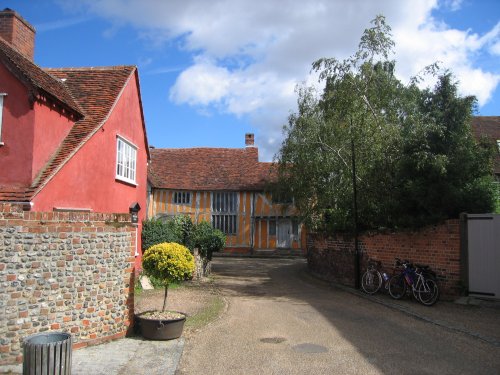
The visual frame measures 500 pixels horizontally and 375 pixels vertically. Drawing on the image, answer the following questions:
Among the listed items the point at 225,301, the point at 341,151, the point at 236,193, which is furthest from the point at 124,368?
the point at 236,193

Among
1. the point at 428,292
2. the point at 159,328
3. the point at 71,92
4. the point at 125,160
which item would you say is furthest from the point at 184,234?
the point at 159,328

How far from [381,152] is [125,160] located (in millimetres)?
9029

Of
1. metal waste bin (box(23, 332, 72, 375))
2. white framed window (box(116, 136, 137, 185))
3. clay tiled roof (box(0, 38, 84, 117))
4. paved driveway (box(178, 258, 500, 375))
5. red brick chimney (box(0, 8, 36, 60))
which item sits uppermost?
red brick chimney (box(0, 8, 36, 60))

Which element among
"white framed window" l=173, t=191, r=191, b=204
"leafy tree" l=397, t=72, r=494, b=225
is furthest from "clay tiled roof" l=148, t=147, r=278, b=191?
"leafy tree" l=397, t=72, r=494, b=225

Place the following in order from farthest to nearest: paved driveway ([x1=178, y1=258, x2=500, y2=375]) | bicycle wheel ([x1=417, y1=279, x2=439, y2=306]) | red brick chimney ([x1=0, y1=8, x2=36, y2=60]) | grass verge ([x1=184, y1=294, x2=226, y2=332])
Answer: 1. red brick chimney ([x1=0, y1=8, x2=36, y2=60])
2. bicycle wheel ([x1=417, y1=279, x2=439, y2=306])
3. grass verge ([x1=184, y1=294, x2=226, y2=332])
4. paved driveway ([x1=178, y1=258, x2=500, y2=375])

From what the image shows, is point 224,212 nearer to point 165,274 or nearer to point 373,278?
point 373,278

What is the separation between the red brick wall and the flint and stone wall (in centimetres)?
817

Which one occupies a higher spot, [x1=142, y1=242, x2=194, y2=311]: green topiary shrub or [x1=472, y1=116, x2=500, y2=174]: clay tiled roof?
[x1=472, y1=116, x2=500, y2=174]: clay tiled roof

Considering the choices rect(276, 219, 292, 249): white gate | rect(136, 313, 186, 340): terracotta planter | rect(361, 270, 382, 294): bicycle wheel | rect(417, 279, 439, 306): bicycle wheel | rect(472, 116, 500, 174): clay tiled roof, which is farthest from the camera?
rect(276, 219, 292, 249): white gate

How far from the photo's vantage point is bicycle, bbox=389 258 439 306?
11.4m

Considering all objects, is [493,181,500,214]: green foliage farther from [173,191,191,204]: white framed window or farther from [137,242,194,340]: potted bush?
[173,191,191,204]: white framed window

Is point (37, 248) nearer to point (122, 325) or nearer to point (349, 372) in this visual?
point (122, 325)

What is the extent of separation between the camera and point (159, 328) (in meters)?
8.24

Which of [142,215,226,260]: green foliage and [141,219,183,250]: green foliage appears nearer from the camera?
[141,219,183,250]: green foliage
